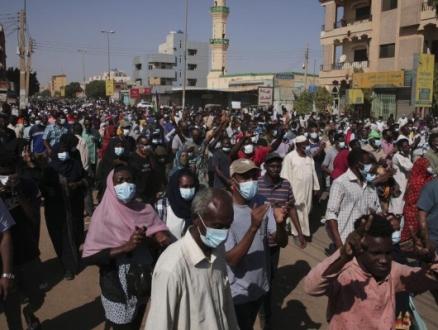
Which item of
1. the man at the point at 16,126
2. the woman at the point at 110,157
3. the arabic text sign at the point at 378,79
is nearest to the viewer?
the woman at the point at 110,157

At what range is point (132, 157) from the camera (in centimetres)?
657

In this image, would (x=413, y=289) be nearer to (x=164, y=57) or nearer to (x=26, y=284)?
(x=26, y=284)

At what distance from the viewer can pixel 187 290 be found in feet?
7.31

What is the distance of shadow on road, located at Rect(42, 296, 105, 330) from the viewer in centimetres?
453

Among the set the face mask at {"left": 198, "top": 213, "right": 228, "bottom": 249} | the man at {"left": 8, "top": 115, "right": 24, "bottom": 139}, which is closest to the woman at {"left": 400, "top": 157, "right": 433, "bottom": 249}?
the face mask at {"left": 198, "top": 213, "right": 228, "bottom": 249}

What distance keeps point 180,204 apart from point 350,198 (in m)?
1.56

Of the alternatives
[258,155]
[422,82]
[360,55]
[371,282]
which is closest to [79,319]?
[371,282]

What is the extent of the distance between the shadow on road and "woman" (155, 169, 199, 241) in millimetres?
1472

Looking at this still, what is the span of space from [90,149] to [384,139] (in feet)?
20.2

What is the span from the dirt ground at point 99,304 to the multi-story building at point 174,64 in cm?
7143

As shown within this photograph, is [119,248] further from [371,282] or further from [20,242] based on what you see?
[371,282]

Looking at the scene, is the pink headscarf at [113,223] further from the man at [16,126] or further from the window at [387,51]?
the window at [387,51]

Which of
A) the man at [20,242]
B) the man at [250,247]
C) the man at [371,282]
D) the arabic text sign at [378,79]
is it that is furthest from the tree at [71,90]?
the man at [371,282]

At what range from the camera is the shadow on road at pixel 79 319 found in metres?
4.53
